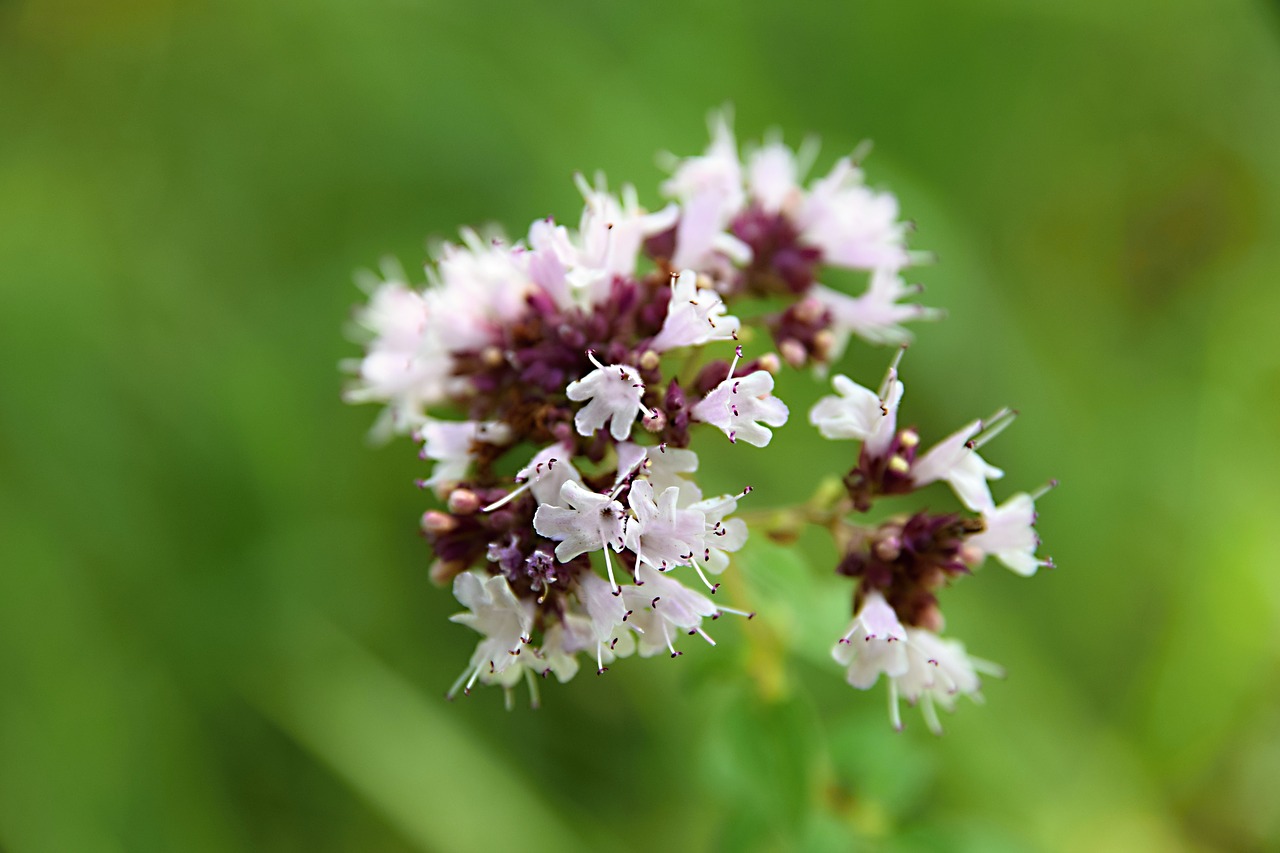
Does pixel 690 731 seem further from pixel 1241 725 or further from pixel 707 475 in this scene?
pixel 1241 725

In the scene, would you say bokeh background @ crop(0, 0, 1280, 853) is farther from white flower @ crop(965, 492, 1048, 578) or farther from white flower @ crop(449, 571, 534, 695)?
white flower @ crop(449, 571, 534, 695)

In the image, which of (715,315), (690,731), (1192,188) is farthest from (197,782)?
(1192,188)

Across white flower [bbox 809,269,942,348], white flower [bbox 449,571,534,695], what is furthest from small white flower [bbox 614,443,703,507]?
white flower [bbox 809,269,942,348]

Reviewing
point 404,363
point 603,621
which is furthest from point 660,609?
point 404,363

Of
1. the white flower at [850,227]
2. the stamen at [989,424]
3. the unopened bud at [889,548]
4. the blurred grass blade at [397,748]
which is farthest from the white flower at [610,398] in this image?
the blurred grass blade at [397,748]

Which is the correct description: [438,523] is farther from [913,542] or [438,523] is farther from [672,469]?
[913,542]

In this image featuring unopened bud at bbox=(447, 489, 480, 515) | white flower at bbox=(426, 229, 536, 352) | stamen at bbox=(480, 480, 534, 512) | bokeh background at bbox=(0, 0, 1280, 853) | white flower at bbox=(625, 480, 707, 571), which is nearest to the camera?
white flower at bbox=(625, 480, 707, 571)

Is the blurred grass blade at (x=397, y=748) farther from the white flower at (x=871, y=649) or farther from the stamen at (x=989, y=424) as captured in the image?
the stamen at (x=989, y=424)
